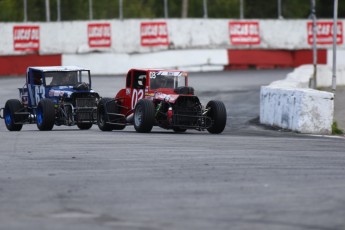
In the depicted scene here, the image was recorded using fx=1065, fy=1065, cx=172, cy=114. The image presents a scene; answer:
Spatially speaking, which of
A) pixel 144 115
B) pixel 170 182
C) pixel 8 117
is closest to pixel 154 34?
pixel 8 117

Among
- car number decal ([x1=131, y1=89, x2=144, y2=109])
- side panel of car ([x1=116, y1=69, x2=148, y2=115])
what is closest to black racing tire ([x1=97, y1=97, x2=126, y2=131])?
side panel of car ([x1=116, y1=69, x2=148, y2=115])

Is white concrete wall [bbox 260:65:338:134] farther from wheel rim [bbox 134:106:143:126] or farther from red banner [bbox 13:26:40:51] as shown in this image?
red banner [bbox 13:26:40:51]

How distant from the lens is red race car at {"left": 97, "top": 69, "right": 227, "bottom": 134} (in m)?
21.0

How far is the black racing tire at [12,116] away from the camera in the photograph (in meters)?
25.4

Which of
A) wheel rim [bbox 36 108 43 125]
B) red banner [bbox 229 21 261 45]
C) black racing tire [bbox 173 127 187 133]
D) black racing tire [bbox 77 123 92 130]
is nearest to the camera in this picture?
black racing tire [bbox 173 127 187 133]

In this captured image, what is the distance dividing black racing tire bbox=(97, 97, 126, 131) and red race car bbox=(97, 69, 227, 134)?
292mm

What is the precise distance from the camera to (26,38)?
4694 cm

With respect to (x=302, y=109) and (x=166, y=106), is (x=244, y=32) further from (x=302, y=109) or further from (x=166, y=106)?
(x=166, y=106)

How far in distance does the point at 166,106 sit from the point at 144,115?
0.70 m

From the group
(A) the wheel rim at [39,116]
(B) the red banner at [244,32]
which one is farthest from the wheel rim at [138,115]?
(B) the red banner at [244,32]

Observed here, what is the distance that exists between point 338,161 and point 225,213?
17.1ft

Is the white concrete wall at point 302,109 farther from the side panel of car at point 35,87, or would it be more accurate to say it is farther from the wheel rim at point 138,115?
the side panel of car at point 35,87

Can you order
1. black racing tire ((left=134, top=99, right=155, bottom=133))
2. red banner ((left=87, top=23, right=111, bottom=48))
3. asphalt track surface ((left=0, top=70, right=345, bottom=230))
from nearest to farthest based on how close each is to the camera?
asphalt track surface ((left=0, top=70, right=345, bottom=230)) → black racing tire ((left=134, top=99, right=155, bottom=133)) → red banner ((left=87, top=23, right=111, bottom=48))

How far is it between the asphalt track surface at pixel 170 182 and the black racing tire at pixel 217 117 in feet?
3.78
